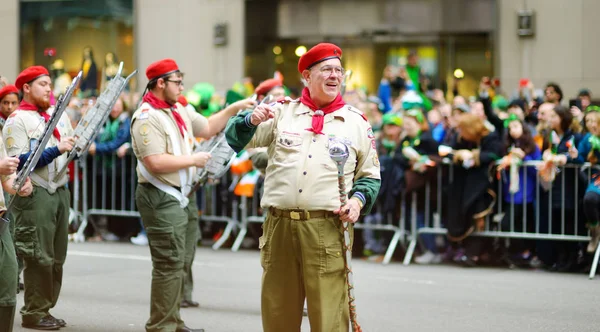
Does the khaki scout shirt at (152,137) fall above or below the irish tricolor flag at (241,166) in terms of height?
above

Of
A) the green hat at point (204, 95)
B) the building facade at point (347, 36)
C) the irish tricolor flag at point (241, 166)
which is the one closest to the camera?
the irish tricolor flag at point (241, 166)

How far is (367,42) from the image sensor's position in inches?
823

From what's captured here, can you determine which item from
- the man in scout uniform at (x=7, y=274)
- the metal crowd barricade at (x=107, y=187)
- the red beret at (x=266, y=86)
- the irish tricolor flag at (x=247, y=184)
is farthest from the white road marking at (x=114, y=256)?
the man in scout uniform at (x=7, y=274)

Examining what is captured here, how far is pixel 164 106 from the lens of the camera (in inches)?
306

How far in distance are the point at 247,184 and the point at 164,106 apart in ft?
19.8

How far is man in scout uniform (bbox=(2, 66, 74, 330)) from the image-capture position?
8.12 metres

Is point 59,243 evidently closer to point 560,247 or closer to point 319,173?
point 319,173

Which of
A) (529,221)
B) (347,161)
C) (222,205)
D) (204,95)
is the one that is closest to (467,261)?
(529,221)

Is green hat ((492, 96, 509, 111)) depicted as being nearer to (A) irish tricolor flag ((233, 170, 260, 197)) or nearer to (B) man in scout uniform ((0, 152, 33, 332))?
(A) irish tricolor flag ((233, 170, 260, 197))

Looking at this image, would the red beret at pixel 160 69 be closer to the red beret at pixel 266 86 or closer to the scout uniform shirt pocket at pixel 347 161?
the red beret at pixel 266 86

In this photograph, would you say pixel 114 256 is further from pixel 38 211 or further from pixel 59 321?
pixel 38 211

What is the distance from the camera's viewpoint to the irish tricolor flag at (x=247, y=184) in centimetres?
1367

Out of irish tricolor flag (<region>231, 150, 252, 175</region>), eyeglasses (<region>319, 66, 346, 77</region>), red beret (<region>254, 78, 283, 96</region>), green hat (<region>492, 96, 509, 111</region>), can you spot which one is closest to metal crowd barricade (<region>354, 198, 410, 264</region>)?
irish tricolor flag (<region>231, 150, 252, 175</region>)

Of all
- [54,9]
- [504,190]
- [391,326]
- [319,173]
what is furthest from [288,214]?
[54,9]
